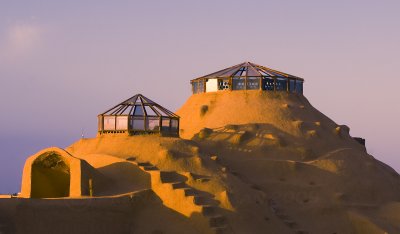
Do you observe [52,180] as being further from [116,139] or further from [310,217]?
[310,217]

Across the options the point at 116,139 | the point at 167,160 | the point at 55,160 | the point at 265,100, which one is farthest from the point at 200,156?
the point at 265,100

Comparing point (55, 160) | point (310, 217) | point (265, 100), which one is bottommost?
point (310, 217)

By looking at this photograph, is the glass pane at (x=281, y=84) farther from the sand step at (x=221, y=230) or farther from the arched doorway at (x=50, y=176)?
the sand step at (x=221, y=230)

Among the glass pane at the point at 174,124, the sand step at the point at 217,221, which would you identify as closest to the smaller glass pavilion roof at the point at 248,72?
the glass pane at the point at 174,124

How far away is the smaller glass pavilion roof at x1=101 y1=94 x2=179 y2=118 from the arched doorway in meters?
4.62

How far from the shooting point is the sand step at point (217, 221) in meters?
38.9

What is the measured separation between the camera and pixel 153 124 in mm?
45875

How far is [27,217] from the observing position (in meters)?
34.8

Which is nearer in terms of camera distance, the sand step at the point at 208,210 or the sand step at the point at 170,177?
the sand step at the point at 208,210

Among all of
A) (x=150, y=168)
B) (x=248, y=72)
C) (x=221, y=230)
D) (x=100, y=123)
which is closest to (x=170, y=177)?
(x=150, y=168)

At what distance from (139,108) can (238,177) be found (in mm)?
7082

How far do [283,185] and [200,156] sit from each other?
677cm

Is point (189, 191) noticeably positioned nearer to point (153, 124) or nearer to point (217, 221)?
point (217, 221)

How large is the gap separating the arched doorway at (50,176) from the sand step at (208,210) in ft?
25.2
